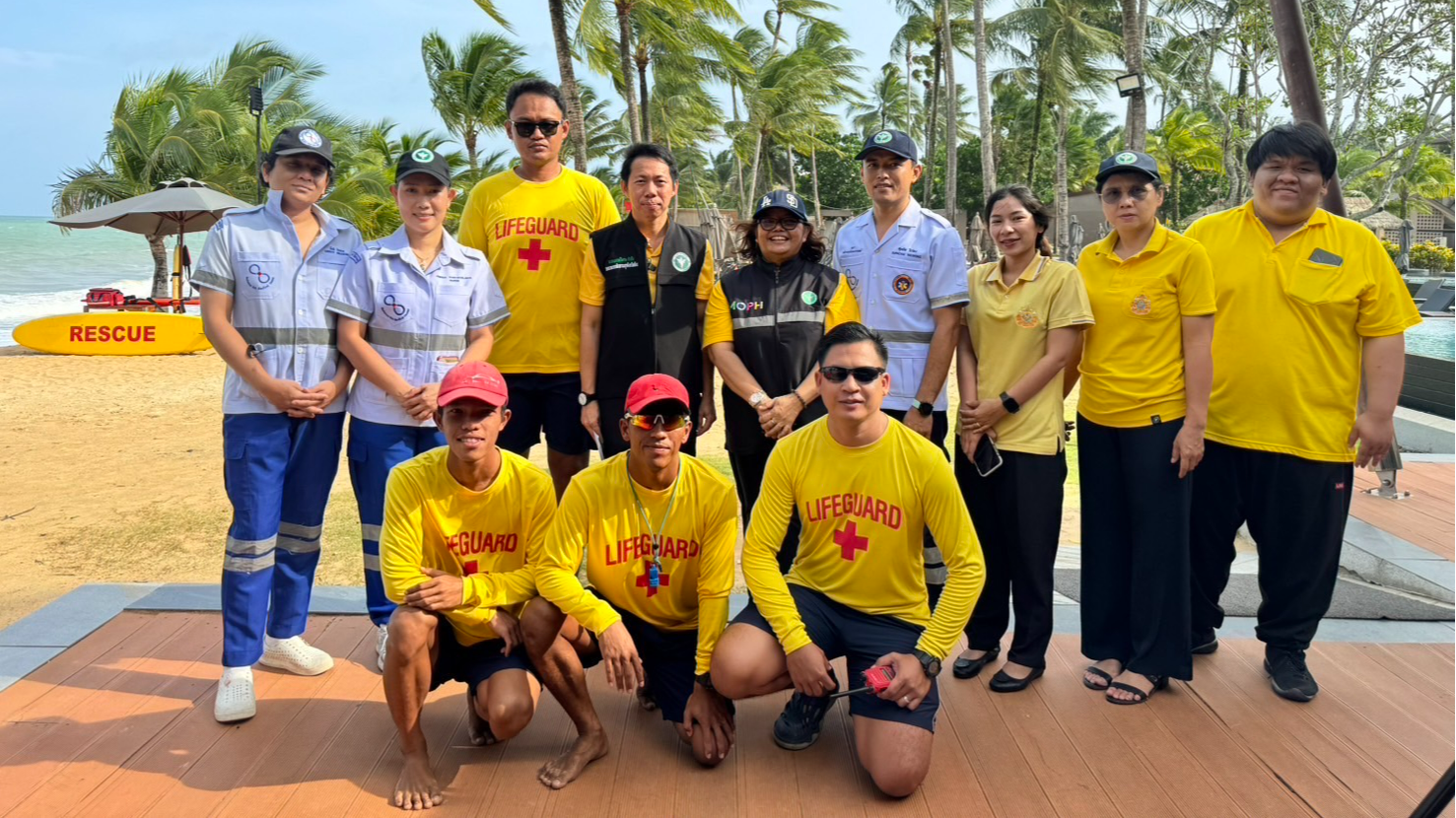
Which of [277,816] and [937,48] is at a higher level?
[937,48]

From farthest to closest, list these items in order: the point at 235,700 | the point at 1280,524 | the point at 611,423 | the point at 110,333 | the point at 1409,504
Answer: the point at 110,333 → the point at 1409,504 → the point at 611,423 → the point at 1280,524 → the point at 235,700

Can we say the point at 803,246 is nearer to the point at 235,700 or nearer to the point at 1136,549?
the point at 1136,549

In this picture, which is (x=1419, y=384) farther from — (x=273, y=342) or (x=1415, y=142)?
(x=1415, y=142)

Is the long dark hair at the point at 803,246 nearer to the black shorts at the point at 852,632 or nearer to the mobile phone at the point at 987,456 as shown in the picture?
the mobile phone at the point at 987,456

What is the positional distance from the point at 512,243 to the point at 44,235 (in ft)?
363

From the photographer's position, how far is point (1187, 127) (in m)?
40.6

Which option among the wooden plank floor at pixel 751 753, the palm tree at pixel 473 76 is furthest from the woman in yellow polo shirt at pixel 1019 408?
the palm tree at pixel 473 76

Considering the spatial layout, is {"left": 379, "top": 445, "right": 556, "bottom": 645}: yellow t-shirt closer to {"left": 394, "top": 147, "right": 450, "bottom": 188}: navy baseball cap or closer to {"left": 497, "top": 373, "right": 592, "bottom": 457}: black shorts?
{"left": 497, "top": 373, "right": 592, "bottom": 457}: black shorts

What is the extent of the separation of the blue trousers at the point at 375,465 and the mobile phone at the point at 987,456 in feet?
6.90

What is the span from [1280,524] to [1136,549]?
0.54 metres

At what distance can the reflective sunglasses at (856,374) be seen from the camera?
3145 millimetres

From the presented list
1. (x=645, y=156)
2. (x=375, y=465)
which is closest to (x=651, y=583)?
(x=375, y=465)

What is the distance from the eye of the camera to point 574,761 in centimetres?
316

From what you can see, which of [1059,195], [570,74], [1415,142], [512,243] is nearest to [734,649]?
[512,243]
